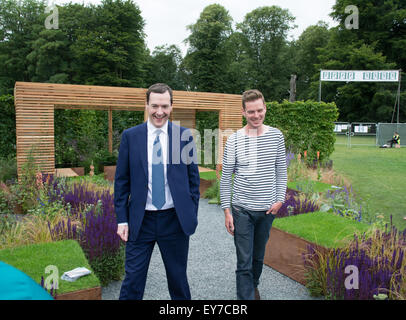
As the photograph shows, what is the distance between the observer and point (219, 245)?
4605 mm

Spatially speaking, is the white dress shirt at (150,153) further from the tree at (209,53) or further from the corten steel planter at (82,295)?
the tree at (209,53)

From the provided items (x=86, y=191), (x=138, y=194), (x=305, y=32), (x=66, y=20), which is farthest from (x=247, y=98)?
(x=305, y=32)

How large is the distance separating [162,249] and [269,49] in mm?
40984

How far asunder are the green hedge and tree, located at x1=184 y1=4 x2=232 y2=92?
24608mm

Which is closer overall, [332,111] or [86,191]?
[86,191]

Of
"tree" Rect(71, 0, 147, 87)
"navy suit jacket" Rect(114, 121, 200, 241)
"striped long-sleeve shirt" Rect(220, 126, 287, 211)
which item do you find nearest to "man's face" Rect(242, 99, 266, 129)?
"striped long-sleeve shirt" Rect(220, 126, 287, 211)

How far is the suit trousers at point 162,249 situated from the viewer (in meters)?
2.17

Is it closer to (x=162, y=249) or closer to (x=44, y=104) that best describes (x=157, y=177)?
(x=162, y=249)

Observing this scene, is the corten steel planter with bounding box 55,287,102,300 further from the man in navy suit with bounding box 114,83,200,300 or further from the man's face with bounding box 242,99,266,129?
the man's face with bounding box 242,99,266,129

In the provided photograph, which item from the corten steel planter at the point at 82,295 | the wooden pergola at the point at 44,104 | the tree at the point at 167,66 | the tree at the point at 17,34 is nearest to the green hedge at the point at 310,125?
the wooden pergola at the point at 44,104

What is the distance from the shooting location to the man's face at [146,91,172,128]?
217cm

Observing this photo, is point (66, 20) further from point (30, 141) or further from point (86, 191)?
point (86, 191)

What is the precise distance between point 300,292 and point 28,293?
2771mm
